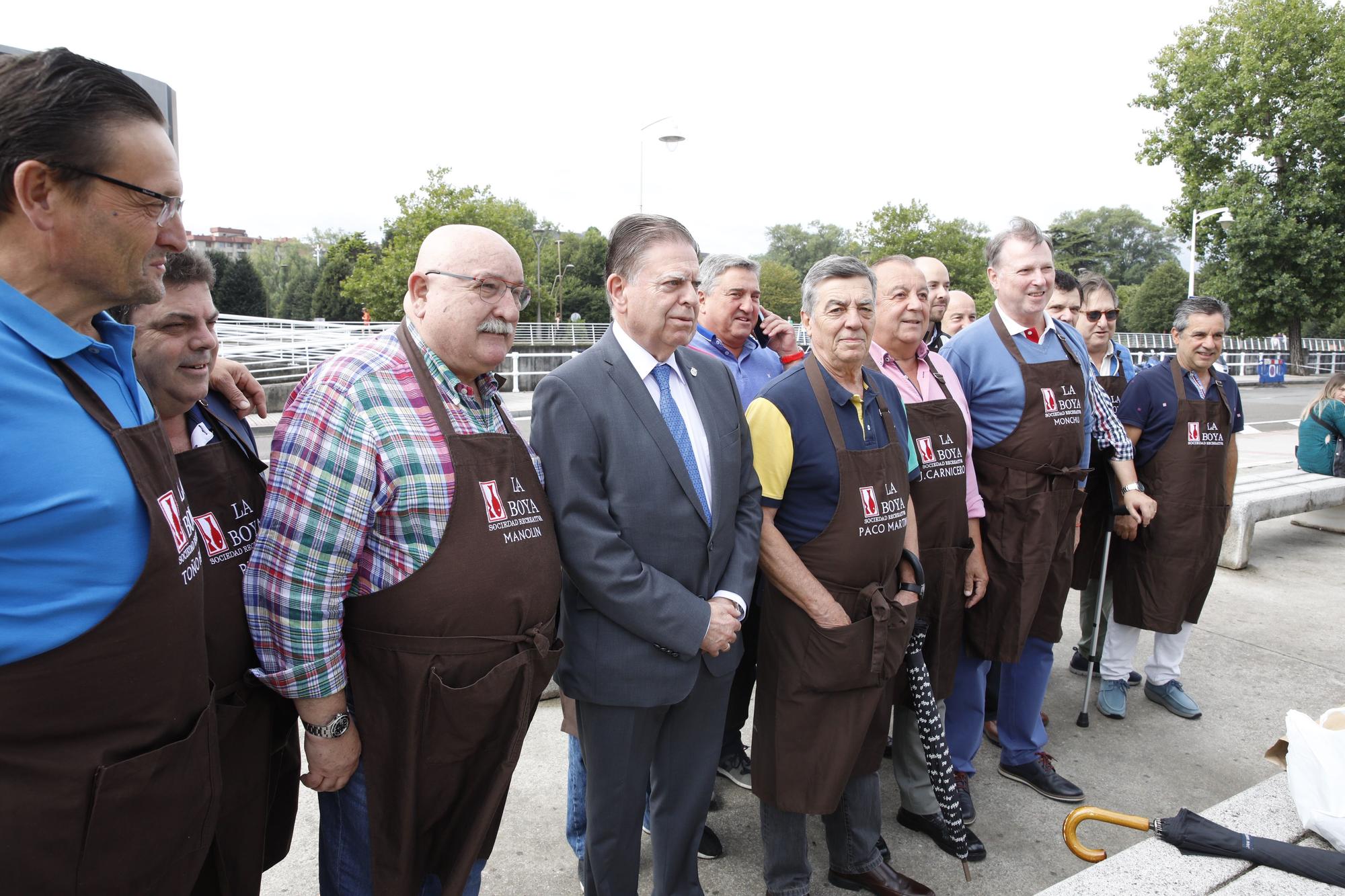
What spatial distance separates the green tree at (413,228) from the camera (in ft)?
119

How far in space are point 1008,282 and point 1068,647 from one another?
9.35 ft

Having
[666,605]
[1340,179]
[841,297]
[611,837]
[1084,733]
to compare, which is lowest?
[1084,733]

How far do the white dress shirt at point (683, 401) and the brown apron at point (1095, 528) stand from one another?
2799 mm

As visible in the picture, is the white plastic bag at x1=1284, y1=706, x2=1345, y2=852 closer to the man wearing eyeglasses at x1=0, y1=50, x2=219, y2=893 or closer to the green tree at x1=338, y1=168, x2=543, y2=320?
the man wearing eyeglasses at x1=0, y1=50, x2=219, y2=893

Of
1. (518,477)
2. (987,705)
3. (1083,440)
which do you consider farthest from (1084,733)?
(518,477)

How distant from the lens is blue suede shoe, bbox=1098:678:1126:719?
423 cm

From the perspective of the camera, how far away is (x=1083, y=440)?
3584mm

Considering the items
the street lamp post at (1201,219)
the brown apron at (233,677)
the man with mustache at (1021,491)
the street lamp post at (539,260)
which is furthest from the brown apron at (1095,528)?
the street lamp post at (539,260)

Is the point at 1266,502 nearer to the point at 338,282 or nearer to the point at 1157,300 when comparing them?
the point at 1157,300

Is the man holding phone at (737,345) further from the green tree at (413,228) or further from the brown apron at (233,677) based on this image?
the green tree at (413,228)

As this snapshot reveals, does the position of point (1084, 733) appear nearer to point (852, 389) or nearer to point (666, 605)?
point (852, 389)

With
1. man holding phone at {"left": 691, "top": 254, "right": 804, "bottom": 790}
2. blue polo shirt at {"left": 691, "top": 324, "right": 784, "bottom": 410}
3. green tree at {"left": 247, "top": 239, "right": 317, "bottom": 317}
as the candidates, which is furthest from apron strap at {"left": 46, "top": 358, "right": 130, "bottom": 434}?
green tree at {"left": 247, "top": 239, "right": 317, "bottom": 317}

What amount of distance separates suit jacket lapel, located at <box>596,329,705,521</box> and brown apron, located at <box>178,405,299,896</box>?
102cm

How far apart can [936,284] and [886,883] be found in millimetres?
3001
